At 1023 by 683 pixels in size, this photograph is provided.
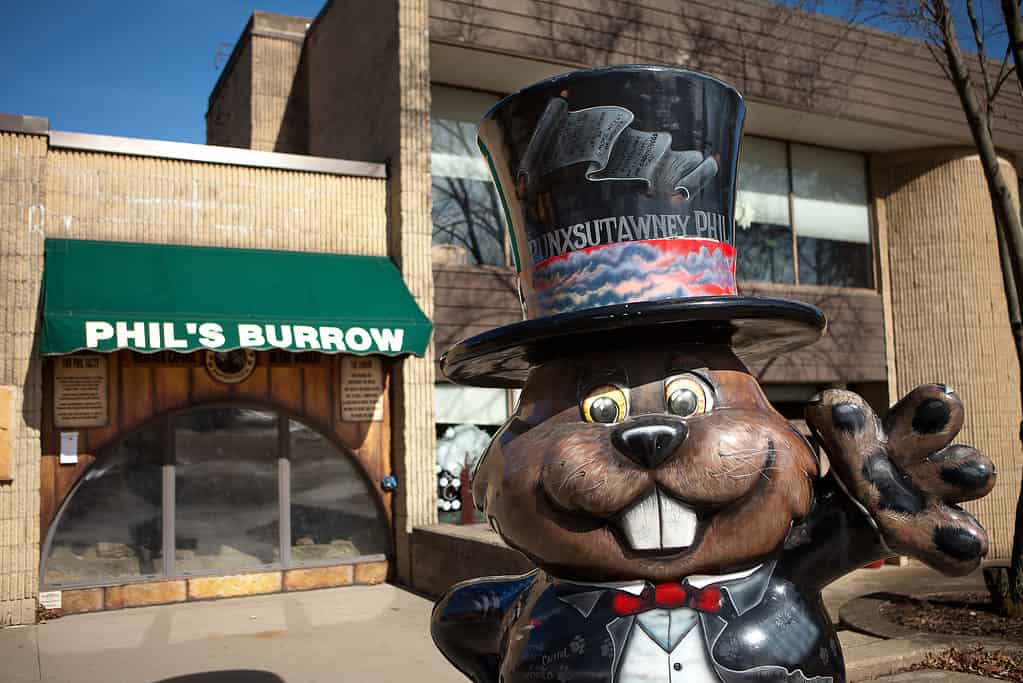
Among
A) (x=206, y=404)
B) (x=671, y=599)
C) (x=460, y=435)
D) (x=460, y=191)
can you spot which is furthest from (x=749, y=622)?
(x=460, y=191)

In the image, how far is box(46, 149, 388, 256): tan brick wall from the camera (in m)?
8.69

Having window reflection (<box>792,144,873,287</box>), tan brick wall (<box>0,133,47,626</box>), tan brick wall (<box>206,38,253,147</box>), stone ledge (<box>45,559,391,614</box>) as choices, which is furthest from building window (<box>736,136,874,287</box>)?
tan brick wall (<box>0,133,47,626</box>)

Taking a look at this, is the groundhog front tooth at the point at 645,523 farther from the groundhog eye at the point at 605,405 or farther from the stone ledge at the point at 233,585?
the stone ledge at the point at 233,585

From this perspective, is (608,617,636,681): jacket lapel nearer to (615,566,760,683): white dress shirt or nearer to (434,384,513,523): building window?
(615,566,760,683): white dress shirt

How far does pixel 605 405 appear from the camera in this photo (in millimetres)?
2580

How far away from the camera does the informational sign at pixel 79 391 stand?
27.3ft

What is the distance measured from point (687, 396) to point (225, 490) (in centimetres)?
747

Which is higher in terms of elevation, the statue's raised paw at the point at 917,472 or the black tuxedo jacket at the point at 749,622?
the statue's raised paw at the point at 917,472

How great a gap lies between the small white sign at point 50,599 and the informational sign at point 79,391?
1513 millimetres

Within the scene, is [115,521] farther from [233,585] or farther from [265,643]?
[265,643]

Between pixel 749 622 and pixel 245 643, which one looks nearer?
pixel 749 622

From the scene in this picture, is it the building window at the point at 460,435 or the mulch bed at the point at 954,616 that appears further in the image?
the building window at the point at 460,435

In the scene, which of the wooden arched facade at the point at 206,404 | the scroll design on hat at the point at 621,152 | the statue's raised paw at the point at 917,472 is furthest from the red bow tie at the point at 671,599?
the wooden arched facade at the point at 206,404

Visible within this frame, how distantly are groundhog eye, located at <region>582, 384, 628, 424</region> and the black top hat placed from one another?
156mm
